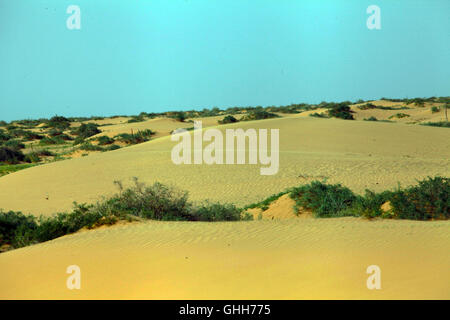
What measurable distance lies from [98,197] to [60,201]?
46.7 inches

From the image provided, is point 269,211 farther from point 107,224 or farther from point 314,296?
point 314,296

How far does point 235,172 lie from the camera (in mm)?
18609

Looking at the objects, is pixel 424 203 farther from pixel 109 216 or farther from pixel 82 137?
pixel 82 137

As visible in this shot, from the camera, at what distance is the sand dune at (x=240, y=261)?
18.4 feet

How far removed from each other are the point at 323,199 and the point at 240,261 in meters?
5.31

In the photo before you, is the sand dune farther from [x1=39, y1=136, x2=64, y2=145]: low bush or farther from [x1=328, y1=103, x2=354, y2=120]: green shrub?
[x1=328, y1=103, x2=354, y2=120]: green shrub

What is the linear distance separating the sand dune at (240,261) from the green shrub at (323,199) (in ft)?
5.98

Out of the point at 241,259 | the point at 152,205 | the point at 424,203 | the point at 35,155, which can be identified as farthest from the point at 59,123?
the point at 241,259

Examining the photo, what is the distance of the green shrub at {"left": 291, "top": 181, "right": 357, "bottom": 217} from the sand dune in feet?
5.98

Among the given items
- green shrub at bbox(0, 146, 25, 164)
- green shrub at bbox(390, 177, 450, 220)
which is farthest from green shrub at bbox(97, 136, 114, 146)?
green shrub at bbox(390, 177, 450, 220)

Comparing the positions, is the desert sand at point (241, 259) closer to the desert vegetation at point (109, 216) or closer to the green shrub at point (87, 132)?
the desert vegetation at point (109, 216)

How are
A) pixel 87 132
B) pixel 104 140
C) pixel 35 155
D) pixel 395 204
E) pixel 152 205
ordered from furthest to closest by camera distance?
pixel 87 132 < pixel 104 140 < pixel 35 155 < pixel 152 205 < pixel 395 204

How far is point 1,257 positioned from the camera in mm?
7703
